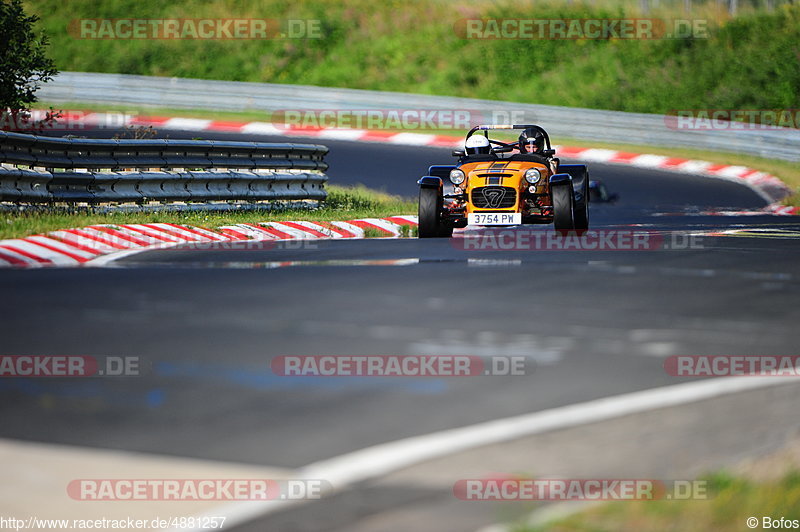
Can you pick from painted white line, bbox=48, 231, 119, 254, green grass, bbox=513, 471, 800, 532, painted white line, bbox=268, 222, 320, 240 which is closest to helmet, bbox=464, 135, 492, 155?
painted white line, bbox=268, 222, 320, 240

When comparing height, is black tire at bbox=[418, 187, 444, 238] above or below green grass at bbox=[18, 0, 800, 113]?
below

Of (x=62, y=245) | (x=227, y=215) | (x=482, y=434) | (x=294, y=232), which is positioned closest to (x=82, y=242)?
(x=62, y=245)

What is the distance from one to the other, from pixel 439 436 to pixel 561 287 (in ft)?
15.4

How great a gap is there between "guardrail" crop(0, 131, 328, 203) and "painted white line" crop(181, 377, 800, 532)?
9874 mm

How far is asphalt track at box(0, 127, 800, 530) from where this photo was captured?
5000mm

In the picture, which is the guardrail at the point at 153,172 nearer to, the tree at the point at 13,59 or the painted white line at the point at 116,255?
the painted white line at the point at 116,255

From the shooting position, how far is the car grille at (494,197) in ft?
47.8

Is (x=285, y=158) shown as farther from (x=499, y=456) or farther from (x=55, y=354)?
(x=499, y=456)

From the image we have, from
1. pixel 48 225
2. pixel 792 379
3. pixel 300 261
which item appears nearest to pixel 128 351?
pixel 792 379

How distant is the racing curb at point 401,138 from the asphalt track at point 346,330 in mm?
14694

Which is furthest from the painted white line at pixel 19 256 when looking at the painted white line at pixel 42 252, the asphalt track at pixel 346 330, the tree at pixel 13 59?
the tree at pixel 13 59

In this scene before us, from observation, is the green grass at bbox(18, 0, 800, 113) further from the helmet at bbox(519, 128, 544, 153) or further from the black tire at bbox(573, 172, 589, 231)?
the black tire at bbox(573, 172, 589, 231)

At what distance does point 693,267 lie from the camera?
11062mm

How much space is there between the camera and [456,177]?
14594 millimetres
